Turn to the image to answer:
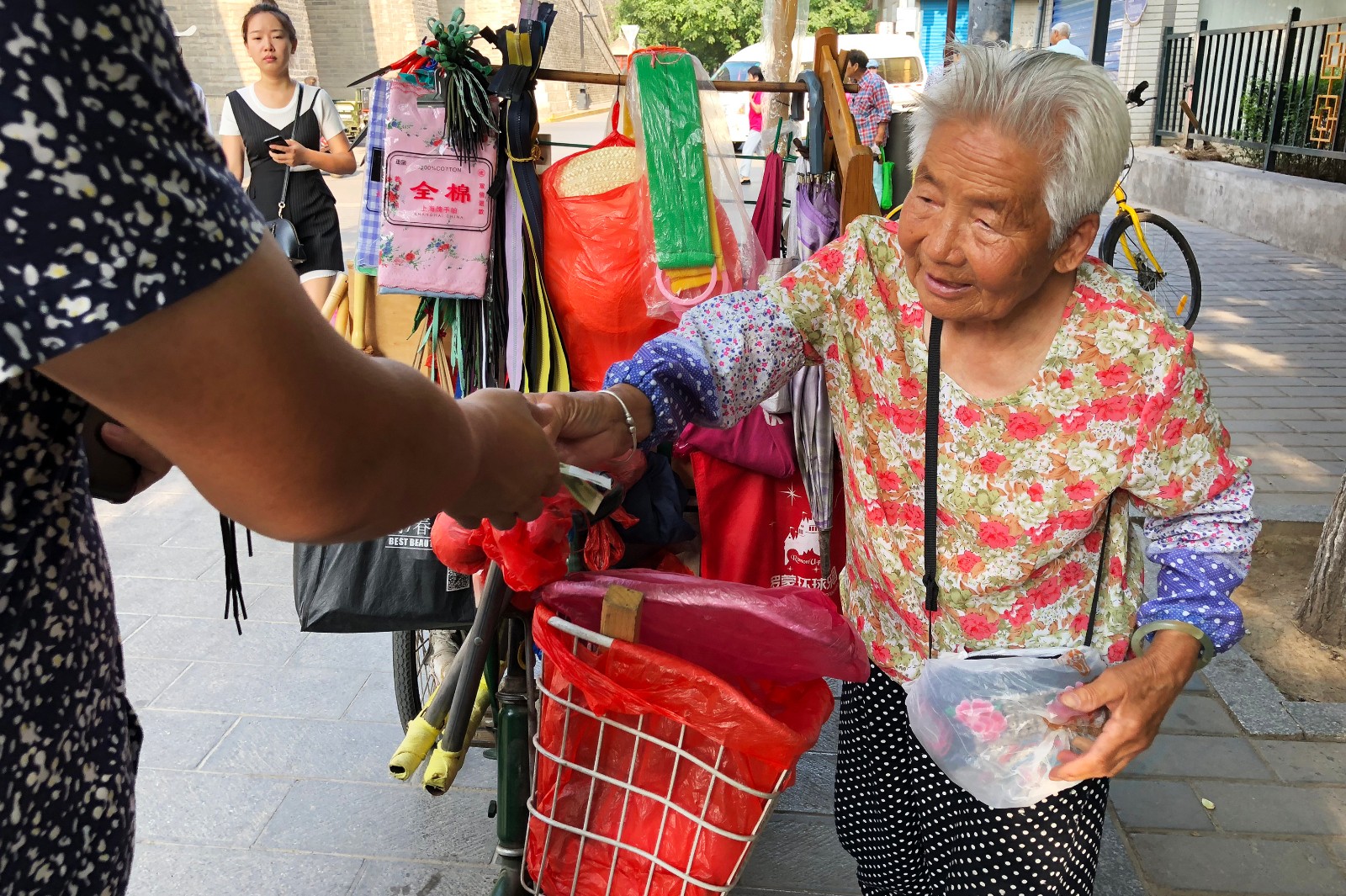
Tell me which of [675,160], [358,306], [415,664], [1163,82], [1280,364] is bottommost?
[415,664]

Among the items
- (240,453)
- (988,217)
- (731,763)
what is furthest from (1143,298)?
(240,453)

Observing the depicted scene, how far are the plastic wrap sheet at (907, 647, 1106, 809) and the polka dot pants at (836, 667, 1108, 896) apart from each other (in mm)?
116

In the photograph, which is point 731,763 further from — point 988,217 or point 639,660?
point 988,217

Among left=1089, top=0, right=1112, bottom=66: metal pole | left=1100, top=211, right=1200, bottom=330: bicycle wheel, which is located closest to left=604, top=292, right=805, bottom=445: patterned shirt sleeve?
left=1100, top=211, right=1200, bottom=330: bicycle wheel

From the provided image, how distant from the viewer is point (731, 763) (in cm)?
148

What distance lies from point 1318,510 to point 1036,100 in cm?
365

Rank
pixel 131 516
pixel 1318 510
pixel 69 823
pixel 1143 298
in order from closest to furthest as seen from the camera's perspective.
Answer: pixel 69 823 < pixel 1143 298 < pixel 1318 510 < pixel 131 516

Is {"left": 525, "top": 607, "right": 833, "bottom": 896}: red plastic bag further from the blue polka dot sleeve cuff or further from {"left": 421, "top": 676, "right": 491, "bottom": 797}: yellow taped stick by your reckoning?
the blue polka dot sleeve cuff

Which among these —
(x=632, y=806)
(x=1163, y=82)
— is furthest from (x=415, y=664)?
(x=1163, y=82)

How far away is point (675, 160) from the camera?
2402 millimetres

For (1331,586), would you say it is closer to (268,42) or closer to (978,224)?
(978,224)

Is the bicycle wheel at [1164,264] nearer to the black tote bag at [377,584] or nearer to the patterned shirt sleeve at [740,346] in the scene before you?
the patterned shirt sleeve at [740,346]

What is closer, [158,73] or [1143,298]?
[158,73]

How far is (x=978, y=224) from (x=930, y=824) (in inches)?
41.6
